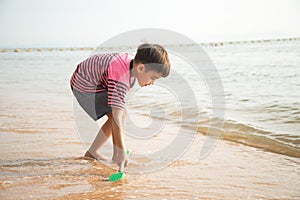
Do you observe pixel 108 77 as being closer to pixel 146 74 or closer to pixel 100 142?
pixel 146 74

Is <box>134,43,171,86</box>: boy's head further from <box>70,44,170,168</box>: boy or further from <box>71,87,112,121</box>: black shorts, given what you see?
<box>71,87,112,121</box>: black shorts

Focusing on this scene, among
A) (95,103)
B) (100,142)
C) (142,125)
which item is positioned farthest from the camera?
(142,125)

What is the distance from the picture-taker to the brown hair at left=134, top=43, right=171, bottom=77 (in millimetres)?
2584

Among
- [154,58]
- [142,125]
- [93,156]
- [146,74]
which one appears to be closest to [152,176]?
[93,156]

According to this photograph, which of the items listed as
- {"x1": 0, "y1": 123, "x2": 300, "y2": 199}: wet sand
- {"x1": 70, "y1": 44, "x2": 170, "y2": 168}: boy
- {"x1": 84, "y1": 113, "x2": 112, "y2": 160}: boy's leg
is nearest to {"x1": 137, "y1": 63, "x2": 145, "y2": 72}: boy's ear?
{"x1": 70, "y1": 44, "x2": 170, "y2": 168}: boy

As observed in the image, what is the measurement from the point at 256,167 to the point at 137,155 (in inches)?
44.8

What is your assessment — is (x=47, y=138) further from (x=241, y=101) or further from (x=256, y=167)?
(x=241, y=101)

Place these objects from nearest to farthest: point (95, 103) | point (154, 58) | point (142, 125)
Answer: point (154, 58) → point (95, 103) → point (142, 125)

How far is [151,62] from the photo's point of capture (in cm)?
259

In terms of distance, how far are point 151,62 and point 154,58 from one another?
0.13 ft

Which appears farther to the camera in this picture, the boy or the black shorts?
the black shorts

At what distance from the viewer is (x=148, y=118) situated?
4.88 meters

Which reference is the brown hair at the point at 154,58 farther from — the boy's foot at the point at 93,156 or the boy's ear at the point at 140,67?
the boy's foot at the point at 93,156

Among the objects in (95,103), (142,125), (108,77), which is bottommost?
(142,125)
